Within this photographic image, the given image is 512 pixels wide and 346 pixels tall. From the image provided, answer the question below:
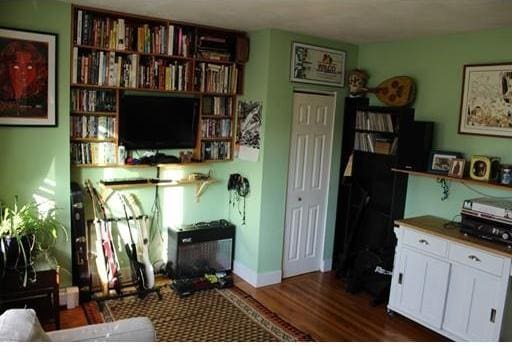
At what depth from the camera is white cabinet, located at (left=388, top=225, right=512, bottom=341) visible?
2836 mm

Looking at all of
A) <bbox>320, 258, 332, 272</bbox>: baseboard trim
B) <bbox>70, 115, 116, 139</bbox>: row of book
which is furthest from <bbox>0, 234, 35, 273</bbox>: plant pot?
<bbox>320, 258, 332, 272</bbox>: baseboard trim

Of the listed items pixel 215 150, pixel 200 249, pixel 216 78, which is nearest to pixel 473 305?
pixel 200 249

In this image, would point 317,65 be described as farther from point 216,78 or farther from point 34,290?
point 34,290

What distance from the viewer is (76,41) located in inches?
129

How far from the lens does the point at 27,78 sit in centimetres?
307

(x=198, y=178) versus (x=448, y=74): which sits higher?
(x=448, y=74)

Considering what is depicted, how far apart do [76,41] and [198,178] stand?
161 cm

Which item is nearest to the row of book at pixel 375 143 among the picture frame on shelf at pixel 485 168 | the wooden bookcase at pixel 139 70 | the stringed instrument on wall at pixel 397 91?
the stringed instrument on wall at pixel 397 91

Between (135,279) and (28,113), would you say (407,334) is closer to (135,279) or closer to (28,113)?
(135,279)

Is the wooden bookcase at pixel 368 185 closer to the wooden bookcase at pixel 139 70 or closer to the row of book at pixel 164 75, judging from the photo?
the wooden bookcase at pixel 139 70

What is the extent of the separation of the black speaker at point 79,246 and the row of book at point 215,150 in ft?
3.97

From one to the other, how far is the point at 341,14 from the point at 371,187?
1.81 meters

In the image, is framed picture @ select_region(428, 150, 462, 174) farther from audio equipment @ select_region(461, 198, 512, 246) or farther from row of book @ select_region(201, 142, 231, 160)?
row of book @ select_region(201, 142, 231, 160)

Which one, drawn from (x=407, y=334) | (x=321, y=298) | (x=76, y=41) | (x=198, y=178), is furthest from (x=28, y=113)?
(x=407, y=334)
